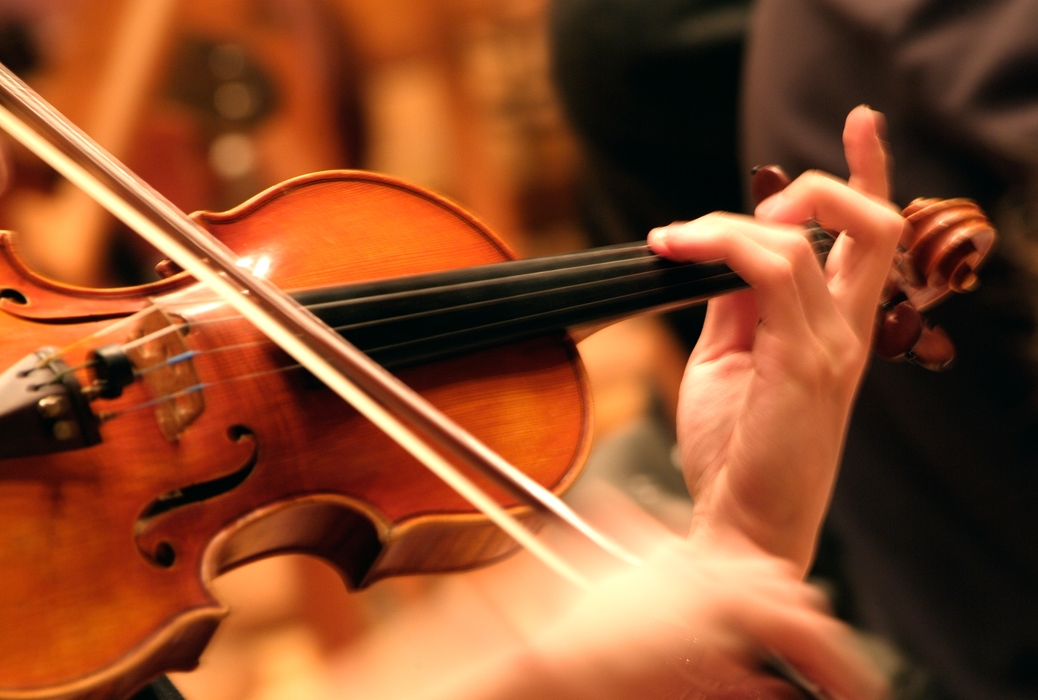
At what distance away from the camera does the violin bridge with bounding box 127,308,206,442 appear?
489 mm

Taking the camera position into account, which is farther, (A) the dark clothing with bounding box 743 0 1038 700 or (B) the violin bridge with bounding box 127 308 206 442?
(A) the dark clothing with bounding box 743 0 1038 700

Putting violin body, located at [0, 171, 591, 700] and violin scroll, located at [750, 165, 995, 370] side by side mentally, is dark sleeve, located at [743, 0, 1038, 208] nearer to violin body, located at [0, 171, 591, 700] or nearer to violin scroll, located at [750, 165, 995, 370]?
violin scroll, located at [750, 165, 995, 370]

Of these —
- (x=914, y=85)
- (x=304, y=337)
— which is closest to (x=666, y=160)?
(x=914, y=85)

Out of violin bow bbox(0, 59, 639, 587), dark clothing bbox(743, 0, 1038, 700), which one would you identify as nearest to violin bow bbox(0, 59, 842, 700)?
violin bow bbox(0, 59, 639, 587)

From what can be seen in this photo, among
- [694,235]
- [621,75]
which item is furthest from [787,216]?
[621,75]

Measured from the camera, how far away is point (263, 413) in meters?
0.53

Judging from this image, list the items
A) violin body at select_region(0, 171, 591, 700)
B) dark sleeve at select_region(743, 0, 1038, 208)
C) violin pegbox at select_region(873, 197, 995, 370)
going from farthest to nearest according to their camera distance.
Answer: dark sleeve at select_region(743, 0, 1038, 208) → violin pegbox at select_region(873, 197, 995, 370) → violin body at select_region(0, 171, 591, 700)

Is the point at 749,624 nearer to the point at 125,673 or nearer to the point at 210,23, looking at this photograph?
the point at 125,673

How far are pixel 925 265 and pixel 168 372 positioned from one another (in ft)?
2.15

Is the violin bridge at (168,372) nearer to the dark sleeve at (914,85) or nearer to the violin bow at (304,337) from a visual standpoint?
the violin bow at (304,337)

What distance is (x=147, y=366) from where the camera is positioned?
1.60 feet

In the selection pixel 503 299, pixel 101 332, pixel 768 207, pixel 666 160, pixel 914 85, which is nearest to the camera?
pixel 101 332

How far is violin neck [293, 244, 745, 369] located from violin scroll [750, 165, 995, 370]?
173 millimetres

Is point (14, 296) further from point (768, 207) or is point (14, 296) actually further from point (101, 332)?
point (768, 207)
